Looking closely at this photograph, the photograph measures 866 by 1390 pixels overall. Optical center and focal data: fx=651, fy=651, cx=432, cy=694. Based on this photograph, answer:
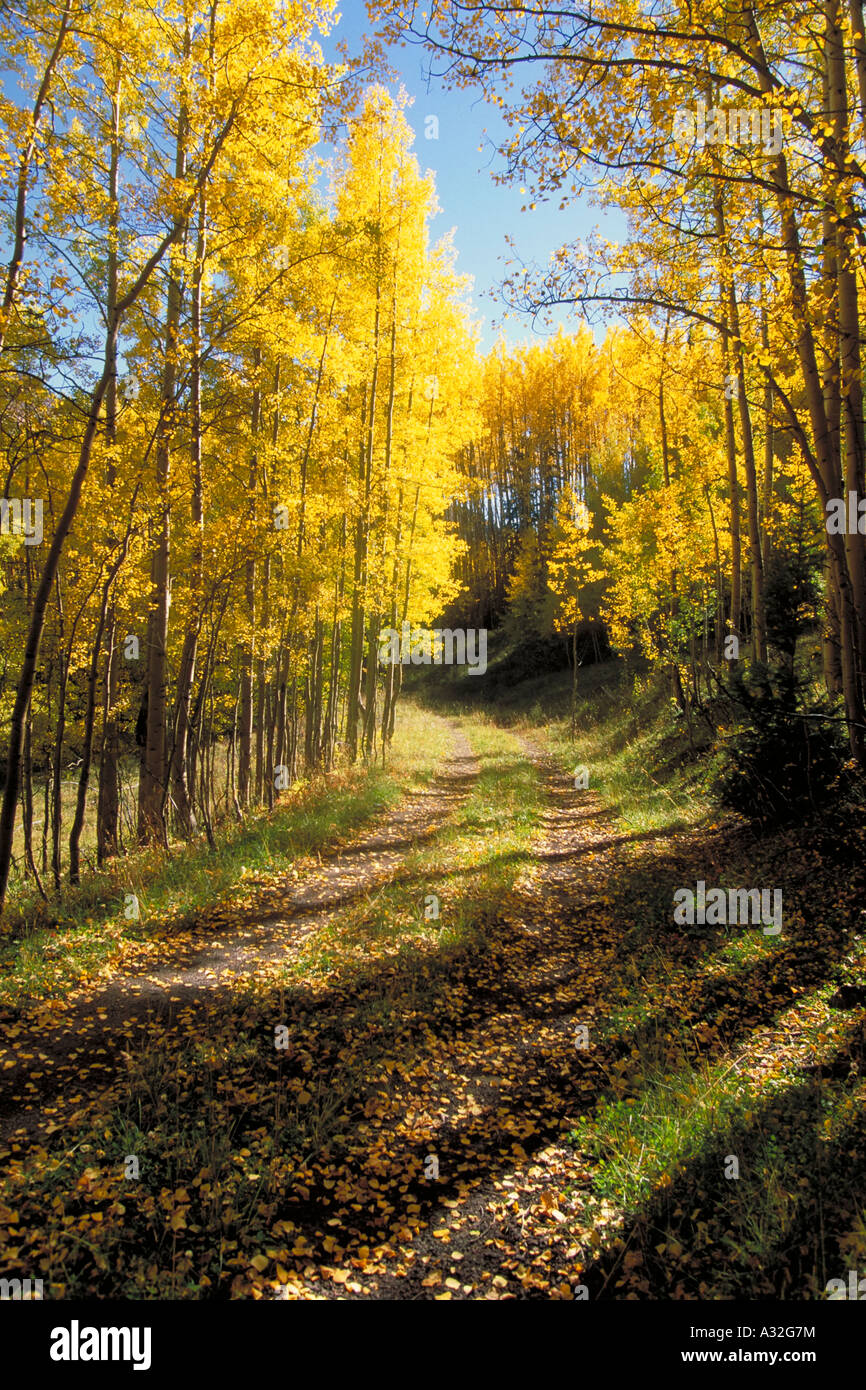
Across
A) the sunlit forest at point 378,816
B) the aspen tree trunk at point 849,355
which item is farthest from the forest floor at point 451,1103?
the aspen tree trunk at point 849,355

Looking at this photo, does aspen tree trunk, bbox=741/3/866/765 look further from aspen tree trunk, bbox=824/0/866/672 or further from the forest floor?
the forest floor

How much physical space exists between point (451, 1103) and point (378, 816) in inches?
280

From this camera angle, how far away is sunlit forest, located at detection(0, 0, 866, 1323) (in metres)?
2.94

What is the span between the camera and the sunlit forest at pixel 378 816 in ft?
9.64

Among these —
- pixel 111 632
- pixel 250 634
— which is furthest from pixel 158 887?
pixel 250 634

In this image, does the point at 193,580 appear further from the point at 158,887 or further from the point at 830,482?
the point at 830,482

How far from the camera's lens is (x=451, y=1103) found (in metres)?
3.88

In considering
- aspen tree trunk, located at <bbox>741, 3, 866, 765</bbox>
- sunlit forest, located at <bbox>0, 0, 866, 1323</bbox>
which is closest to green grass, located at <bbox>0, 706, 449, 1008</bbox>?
sunlit forest, located at <bbox>0, 0, 866, 1323</bbox>

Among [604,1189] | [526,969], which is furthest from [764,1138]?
[526,969]

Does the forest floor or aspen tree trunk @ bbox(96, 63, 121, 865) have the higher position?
aspen tree trunk @ bbox(96, 63, 121, 865)

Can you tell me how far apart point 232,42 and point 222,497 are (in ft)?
19.9

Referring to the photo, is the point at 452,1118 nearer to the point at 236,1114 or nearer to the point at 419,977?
the point at 236,1114

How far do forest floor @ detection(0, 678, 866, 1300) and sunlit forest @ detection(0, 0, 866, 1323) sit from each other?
2 cm

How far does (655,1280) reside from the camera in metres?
2.60
